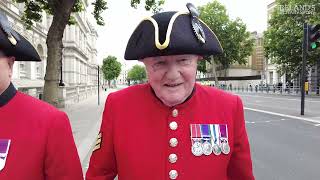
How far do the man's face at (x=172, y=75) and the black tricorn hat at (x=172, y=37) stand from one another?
5 cm

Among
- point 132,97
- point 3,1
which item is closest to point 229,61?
point 3,1

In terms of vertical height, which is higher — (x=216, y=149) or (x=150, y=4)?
(x=150, y=4)

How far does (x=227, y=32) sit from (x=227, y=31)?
1.14ft

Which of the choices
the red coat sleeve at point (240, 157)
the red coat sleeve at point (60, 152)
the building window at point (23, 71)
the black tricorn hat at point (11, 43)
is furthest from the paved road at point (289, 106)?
the building window at point (23, 71)

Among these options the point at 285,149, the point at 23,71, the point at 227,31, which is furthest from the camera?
the point at 227,31

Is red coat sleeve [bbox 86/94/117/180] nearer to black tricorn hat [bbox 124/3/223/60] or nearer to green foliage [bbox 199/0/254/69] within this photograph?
black tricorn hat [bbox 124/3/223/60]

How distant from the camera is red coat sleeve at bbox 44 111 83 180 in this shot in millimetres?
2275

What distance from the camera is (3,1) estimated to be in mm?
25641

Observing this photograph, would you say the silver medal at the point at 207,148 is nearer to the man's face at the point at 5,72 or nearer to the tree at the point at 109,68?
the man's face at the point at 5,72

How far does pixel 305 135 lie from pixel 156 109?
9825 mm

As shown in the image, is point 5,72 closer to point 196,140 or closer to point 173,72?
point 173,72

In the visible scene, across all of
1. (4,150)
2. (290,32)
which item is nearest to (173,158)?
(4,150)

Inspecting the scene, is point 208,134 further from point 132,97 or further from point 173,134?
point 132,97

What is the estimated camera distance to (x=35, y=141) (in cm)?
226
